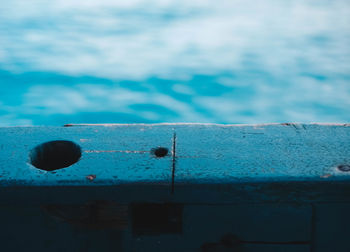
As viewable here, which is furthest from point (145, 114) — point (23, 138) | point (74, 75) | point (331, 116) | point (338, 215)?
point (338, 215)

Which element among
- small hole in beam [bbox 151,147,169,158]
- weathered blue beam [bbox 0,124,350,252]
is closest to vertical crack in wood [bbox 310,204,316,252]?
weathered blue beam [bbox 0,124,350,252]

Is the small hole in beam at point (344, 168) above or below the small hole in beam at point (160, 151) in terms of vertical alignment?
below

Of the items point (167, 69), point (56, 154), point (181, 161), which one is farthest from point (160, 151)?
point (167, 69)

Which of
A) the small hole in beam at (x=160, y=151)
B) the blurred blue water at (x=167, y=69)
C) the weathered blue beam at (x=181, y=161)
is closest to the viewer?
the weathered blue beam at (x=181, y=161)

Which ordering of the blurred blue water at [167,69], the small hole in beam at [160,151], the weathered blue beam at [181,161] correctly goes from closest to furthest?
the weathered blue beam at [181,161] < the small hole in beam at [160,151] < the blurred blue water at [167,69]

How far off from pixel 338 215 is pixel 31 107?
6.54 metres

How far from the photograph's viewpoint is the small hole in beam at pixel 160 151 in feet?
5.75

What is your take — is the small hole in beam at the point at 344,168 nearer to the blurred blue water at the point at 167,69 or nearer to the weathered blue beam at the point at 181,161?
the weathered blue beam at the point at 181,161

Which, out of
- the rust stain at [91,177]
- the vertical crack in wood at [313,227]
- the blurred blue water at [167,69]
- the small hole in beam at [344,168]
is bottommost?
the vertical crack in wood at [313,227]

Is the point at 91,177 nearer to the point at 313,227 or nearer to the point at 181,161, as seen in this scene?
the point at 181,161

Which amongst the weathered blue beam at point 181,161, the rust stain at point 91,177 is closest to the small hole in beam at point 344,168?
the weathered blue beam at point 181,161

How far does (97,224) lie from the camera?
163 centimetres

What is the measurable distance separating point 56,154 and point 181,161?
0.64 meters

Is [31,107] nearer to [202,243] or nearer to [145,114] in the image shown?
[145,114]
